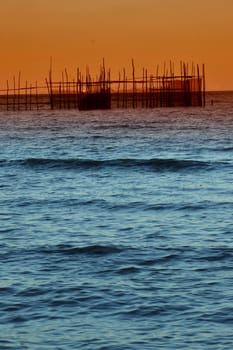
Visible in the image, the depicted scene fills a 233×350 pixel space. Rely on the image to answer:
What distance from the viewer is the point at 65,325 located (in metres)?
9.93

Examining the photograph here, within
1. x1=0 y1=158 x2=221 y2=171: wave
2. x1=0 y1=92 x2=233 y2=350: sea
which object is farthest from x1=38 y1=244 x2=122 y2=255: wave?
x1=0 y1=158 x2=221 y2=171: wave

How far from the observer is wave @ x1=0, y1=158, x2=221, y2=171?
31.4m

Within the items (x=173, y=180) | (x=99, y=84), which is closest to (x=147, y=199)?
(x=173, y=180)

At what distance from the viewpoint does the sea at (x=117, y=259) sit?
382 inches

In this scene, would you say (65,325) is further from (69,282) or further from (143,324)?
(69,282)

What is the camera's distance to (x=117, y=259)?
44.0 feet

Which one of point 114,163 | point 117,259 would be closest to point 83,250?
point 117,259

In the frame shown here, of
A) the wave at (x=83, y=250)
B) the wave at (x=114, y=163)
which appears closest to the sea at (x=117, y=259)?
the wave at (x=83, y=250)

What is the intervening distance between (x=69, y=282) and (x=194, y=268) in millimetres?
1880

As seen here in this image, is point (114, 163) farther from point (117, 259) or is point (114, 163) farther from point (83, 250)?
point (117, 259)

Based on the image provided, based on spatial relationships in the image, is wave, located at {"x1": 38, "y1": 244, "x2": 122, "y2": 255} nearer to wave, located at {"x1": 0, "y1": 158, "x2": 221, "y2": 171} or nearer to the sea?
the sea

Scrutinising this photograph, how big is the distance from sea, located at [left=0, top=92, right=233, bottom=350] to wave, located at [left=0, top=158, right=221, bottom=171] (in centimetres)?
102

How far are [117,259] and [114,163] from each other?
1981cm

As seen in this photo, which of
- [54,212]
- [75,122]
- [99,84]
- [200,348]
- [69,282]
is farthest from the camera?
[99,84]
